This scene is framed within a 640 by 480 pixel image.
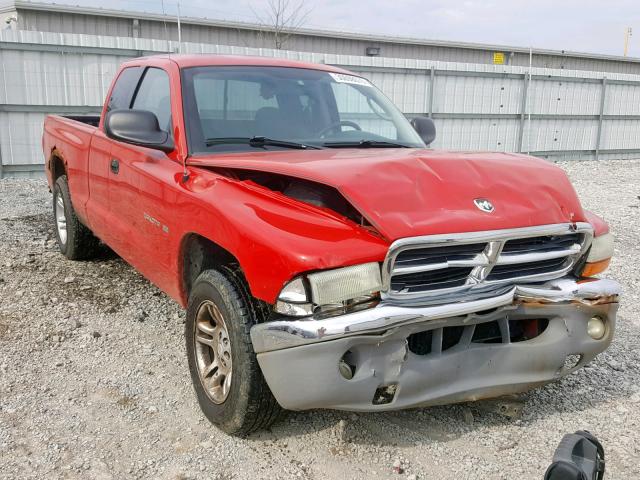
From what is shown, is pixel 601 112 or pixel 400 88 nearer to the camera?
pixel 400 88

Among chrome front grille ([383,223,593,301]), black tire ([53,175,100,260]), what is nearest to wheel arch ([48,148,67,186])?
black tire ([53,175,100,260])

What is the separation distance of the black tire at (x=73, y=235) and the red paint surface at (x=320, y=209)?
2081 mm

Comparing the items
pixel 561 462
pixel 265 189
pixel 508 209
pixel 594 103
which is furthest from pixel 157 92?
pixel 594 103

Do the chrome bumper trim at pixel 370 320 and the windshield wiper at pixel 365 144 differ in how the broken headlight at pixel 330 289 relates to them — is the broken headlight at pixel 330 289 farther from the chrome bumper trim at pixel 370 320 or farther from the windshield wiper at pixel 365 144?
the windshield wiper at pixel 365 144

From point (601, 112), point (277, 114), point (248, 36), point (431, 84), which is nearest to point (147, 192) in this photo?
point (277, 114)

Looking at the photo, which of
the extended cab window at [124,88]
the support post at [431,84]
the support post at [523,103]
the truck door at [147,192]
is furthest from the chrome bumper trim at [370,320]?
the support post at [523,103]

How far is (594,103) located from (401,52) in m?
8.33

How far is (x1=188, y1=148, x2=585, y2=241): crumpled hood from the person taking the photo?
2490 mm

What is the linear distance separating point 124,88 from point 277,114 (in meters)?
1.70

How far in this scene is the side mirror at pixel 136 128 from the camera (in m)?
3.43

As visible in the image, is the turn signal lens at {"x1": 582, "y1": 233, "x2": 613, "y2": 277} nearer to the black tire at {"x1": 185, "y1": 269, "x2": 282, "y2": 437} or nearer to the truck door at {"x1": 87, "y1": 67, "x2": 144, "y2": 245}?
the black tire at {"x1": 185, "y1": 269, "x2": 282, "y2": 437}

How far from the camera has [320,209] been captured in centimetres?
264

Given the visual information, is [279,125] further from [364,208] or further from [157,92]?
[364,208]

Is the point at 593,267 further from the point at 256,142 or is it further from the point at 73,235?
the point at 73,235
